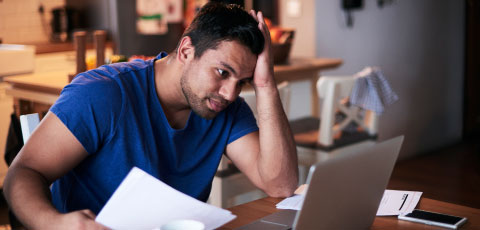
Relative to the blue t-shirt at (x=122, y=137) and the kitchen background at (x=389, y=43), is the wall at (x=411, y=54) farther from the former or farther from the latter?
the blue t-shirt at (x=122, y=137)

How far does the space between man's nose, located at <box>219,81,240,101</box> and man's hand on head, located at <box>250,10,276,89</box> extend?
131 millimetres

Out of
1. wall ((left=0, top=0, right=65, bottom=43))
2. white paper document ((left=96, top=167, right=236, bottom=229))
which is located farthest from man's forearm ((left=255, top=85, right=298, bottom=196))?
wall ((left=0, top=0, right=65, bottom=43))

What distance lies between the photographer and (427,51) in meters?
4.80

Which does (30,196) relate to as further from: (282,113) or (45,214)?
(282,113)

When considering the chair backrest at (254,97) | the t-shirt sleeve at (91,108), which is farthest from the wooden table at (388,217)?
the chair backrest at (254,97)

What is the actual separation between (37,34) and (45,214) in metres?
4.01

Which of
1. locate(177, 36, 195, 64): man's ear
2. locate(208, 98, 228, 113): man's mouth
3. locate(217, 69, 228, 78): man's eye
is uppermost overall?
locate(177, 36, 195, 64): man's ear

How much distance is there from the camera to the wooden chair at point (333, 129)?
3008 millimetres

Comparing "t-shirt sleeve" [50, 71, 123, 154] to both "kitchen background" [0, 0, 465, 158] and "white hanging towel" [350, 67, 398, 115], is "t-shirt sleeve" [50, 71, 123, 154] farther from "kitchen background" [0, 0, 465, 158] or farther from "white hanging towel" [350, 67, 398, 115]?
"kitchen background" [0, 0, 465, 158]

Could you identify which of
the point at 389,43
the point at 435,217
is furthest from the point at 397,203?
the point at 389,43

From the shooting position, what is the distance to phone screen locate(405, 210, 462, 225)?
134 cm

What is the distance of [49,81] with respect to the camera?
3045 mm

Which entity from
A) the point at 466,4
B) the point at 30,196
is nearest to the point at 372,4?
the point at 466,4

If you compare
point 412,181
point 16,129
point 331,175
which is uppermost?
point 331,175
